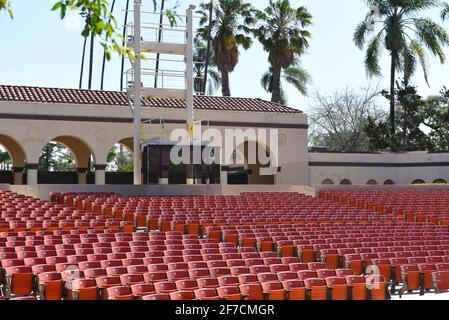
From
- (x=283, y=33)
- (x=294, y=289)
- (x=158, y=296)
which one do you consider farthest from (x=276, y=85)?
(x=158, y=296)

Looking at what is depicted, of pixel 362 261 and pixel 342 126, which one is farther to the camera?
pixel 342 126

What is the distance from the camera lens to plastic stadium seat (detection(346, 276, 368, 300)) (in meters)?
14.1

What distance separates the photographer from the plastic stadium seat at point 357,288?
14078 millimetres

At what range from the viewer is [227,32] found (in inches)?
2160

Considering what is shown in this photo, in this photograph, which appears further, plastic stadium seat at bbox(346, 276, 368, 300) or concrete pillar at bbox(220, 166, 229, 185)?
concrete pillar at bbox(220, 166, 229, 185)

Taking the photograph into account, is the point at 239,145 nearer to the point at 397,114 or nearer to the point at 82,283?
the point at 397,114

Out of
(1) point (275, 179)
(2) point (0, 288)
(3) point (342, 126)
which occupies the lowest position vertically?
(2) point (0, 288)

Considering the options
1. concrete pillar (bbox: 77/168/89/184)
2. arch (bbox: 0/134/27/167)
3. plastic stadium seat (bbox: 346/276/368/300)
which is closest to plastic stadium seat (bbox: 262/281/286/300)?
plastic stadium seat (bbox: 346/276/368/300)

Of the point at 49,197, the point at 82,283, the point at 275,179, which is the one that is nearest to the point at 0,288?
the point at 82,283

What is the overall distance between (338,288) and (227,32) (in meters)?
42.8

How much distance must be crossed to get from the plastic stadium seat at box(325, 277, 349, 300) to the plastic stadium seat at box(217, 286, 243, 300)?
2047 millimetres

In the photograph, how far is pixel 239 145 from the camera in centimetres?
4472

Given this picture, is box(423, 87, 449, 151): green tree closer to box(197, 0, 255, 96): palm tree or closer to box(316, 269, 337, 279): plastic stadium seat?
box(197, 0, 255, 96): palm tree
